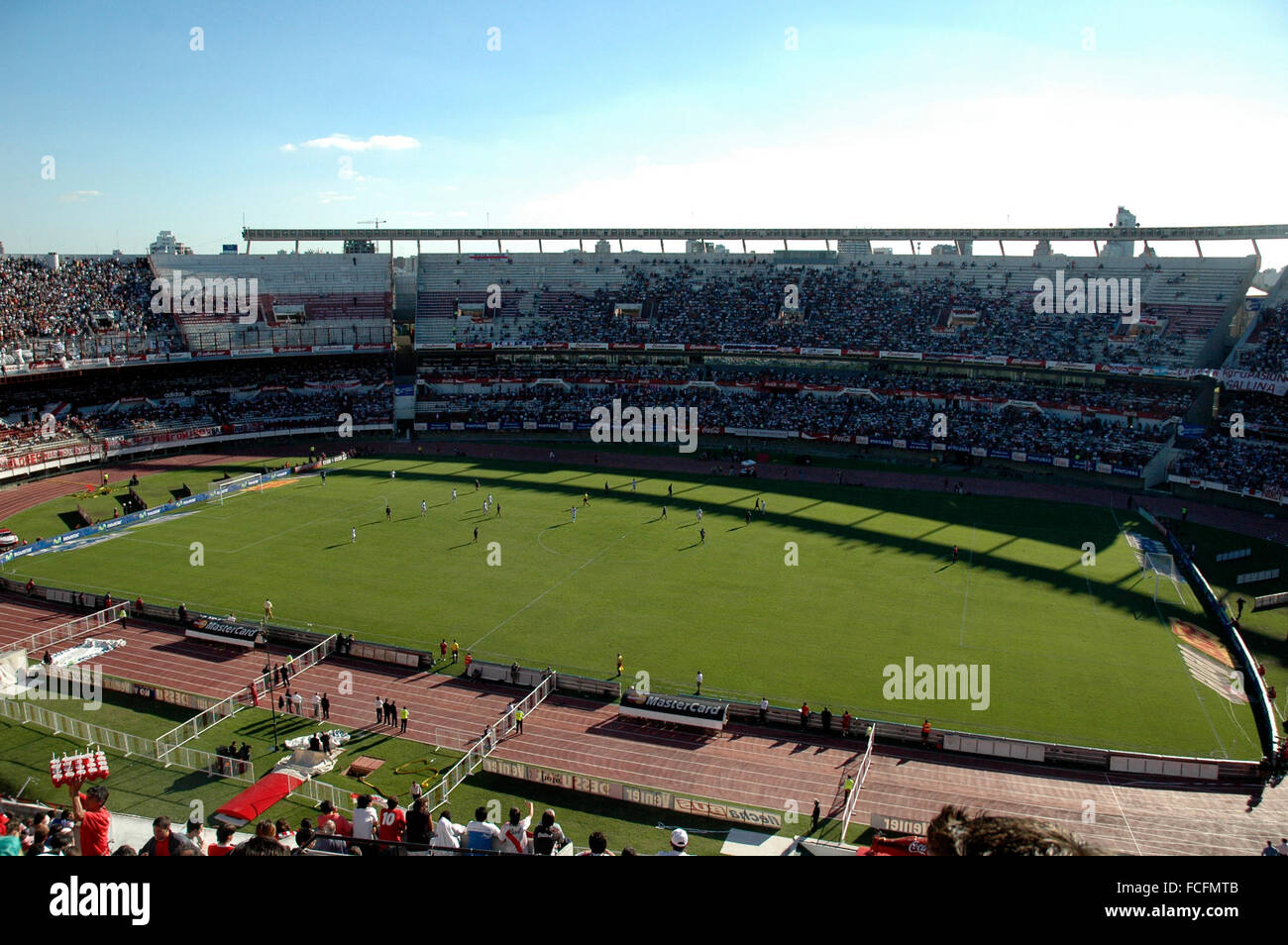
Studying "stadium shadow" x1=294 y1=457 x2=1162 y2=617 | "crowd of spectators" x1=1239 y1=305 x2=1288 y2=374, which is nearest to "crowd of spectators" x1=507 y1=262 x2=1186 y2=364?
"crowd of spectators" x1=1239 y1=305 x2=1288 y2=374

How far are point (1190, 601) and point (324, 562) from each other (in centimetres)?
4039

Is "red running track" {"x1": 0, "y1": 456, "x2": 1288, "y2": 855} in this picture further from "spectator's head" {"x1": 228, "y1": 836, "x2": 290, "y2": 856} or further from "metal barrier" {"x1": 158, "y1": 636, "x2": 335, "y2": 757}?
"spectator's head" {"x1": 228, "y1": 836, "x2": 290, "y2": 856}

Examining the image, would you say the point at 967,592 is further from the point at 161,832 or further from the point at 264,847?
the point at 264,847

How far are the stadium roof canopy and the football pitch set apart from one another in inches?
1232

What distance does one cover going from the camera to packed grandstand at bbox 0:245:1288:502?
5888cm

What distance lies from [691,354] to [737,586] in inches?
1704

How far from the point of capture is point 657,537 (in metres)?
45.4

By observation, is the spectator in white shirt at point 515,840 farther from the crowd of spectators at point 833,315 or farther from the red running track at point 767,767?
the crowd of spectators at point 833,315

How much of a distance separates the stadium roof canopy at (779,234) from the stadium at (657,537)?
400 mm

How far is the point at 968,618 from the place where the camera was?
111 feet

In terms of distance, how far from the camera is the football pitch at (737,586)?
28.2 metres

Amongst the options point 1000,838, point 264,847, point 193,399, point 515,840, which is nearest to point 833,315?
point 193,399

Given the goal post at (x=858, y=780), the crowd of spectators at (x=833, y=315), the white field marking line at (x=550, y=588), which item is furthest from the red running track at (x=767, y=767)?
the crowd of spectators at (x=833, y=315)

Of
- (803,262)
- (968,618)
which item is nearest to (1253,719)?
(968,618)
